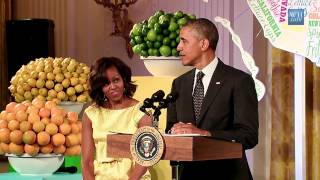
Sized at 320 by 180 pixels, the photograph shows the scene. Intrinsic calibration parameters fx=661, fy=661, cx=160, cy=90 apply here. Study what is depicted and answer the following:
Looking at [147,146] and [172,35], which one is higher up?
[172,35]

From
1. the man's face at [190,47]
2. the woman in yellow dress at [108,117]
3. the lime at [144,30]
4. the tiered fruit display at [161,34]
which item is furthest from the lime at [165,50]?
the man's face at [190,47]

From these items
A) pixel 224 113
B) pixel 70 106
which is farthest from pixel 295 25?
pixel 224 113

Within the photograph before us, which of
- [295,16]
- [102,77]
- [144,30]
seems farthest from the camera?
[295,16]

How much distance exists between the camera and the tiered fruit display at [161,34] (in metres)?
2.81

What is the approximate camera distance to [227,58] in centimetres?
501

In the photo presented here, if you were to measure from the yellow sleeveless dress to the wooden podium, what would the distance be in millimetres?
702

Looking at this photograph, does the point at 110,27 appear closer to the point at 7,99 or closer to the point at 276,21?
the point at 7,99

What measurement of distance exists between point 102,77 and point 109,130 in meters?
0.22

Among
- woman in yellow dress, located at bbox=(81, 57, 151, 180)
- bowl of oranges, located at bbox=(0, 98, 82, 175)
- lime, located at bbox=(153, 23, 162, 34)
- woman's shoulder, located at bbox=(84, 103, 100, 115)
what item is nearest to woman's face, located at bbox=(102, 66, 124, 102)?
woman in yellow dress, located at bbox=(81, 57, 151, 180)

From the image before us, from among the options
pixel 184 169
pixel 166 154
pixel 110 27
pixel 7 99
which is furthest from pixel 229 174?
pixel 7 99

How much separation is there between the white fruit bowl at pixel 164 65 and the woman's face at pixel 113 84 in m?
0.35

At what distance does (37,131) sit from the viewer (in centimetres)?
263

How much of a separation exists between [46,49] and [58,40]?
0.26 m

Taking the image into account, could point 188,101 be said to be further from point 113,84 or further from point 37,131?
point 37,131
